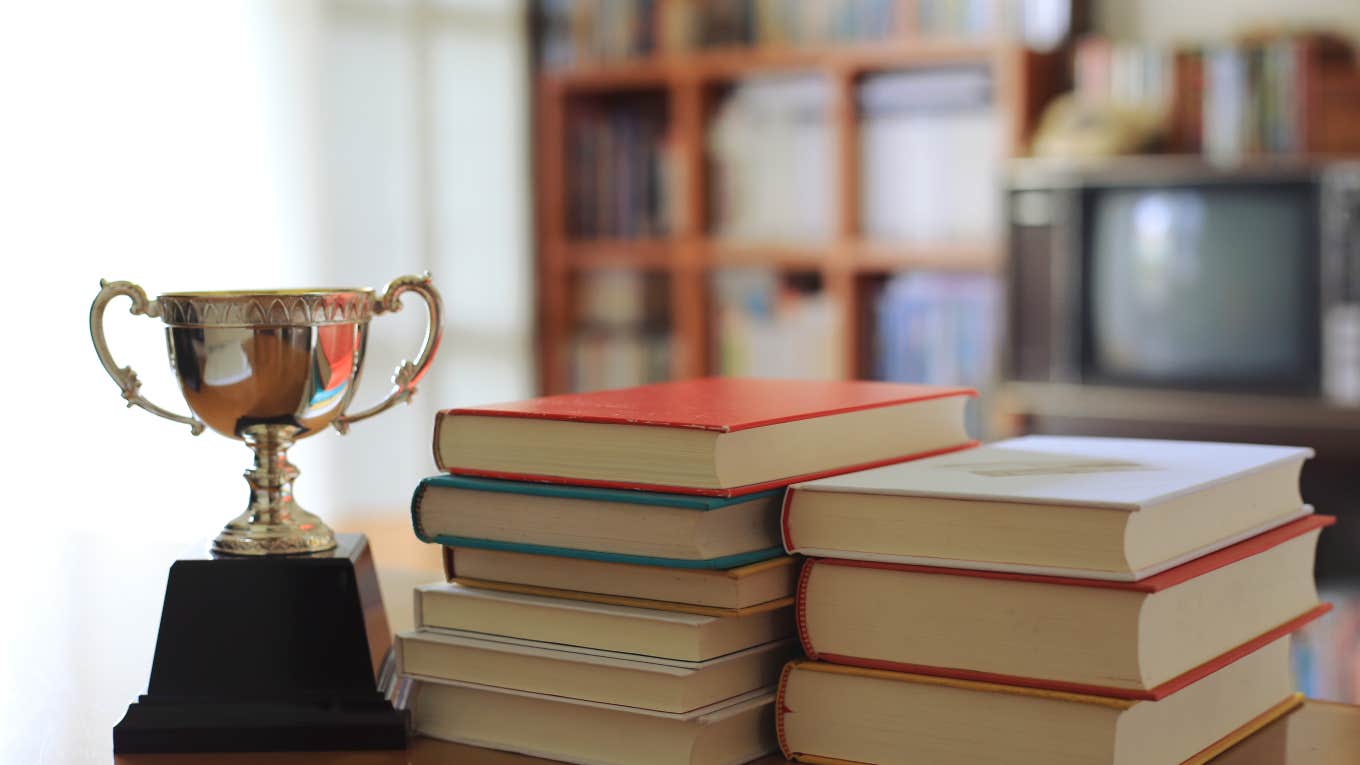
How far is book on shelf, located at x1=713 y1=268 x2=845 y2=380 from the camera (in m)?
3.73

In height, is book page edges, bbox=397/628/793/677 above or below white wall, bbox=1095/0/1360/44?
below

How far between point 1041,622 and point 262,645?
38cm

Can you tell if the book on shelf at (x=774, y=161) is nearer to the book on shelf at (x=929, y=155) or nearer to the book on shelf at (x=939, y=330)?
the book on shelf at (x=929, y=155)

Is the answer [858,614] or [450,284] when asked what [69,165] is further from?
[858,614]

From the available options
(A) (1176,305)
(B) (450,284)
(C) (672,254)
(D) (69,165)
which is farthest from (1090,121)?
(D) (69,165)

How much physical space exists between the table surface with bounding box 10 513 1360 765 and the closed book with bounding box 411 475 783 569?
101mm

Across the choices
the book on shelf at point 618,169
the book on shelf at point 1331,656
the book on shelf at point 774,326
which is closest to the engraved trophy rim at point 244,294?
the book on shelf at point 1331,656

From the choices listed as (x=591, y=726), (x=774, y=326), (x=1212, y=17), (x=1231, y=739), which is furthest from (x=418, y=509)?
(x=1212, y=17)

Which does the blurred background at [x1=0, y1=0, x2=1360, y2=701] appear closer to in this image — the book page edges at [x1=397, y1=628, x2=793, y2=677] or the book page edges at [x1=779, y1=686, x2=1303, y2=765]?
the book page edges at [x1=397, y1=628, x2=793, y2=677]

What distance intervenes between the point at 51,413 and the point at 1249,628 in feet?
8.10

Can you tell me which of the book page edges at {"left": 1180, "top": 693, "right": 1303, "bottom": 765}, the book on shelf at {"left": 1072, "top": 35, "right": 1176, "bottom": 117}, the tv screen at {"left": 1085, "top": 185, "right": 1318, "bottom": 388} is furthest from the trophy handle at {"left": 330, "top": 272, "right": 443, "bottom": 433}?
the book on shelf at {"left": 1072, "top": 35, "right": 1176, "bottom": 117}

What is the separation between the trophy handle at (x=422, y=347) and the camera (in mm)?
806

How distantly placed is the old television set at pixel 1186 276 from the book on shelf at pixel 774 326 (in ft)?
1.81

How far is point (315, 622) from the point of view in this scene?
786 millimetres
